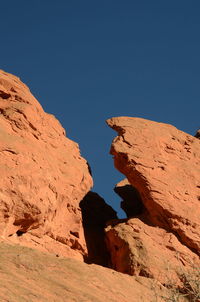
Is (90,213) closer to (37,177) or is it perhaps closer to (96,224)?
(96,224)

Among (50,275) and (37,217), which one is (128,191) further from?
(50,275)

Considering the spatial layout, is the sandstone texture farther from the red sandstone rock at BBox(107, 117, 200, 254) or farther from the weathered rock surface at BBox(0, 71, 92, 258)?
the weathered rock surface at BBox(0, 71, 92, 258)

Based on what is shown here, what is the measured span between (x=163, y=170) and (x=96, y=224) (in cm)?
452

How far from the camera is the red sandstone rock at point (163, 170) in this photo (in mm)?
20781

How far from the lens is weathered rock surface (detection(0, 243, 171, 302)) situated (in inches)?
481

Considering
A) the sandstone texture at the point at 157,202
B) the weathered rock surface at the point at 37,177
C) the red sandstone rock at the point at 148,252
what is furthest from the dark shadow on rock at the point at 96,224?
the sandstone texture at the point at 157,202

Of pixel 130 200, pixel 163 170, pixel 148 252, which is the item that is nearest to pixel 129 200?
pixel 130 200

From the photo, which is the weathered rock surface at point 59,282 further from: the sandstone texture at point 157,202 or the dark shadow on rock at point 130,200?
the dark shadow on rock at point 130,200

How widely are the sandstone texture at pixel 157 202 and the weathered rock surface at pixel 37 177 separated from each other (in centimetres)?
178

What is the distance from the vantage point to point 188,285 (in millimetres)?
17969

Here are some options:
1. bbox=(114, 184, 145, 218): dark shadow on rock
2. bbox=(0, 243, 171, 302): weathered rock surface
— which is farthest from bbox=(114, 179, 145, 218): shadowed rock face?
bbox=(0, 243, 171, 302): weathered rock surface

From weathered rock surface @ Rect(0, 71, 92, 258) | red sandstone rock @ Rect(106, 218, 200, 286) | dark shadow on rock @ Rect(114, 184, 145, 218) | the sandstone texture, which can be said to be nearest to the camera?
weathered rock surface @ Rect(0, 71, 92, 258)

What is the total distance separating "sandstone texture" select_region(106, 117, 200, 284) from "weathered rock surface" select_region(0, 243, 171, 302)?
5.43 ft

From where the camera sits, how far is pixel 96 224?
81.0 ft
